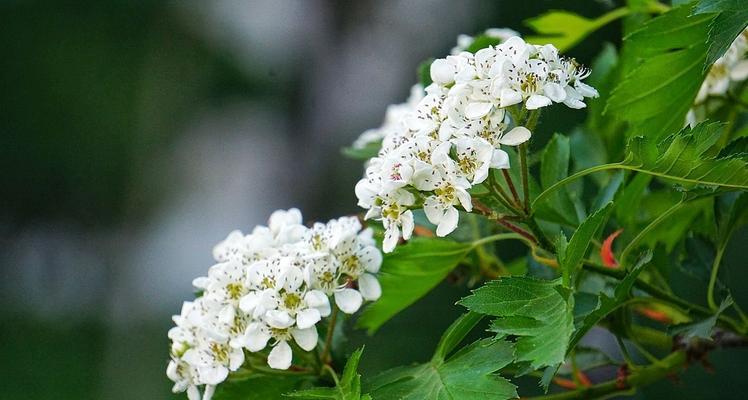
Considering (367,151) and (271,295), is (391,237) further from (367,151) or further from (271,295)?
(367,151)

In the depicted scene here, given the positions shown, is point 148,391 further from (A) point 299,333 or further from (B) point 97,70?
(A) point 299,333

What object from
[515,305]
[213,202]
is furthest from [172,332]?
[213,202]

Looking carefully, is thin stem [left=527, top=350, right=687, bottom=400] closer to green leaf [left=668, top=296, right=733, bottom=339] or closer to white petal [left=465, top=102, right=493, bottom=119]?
green leaf [left=668, top=296, right=733, bottom=339]

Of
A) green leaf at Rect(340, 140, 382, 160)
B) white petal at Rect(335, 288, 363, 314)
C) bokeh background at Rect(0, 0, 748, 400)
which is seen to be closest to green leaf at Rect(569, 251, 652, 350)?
white petal at Rect(335, 288, 363, 314)

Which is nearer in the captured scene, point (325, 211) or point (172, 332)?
point (172, 332)

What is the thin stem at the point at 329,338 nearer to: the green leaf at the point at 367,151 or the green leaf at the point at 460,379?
the green leaf at the point at 460,379

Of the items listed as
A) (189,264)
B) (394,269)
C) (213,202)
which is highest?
(213,202)

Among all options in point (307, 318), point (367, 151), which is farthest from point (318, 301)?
point (367, 151)
